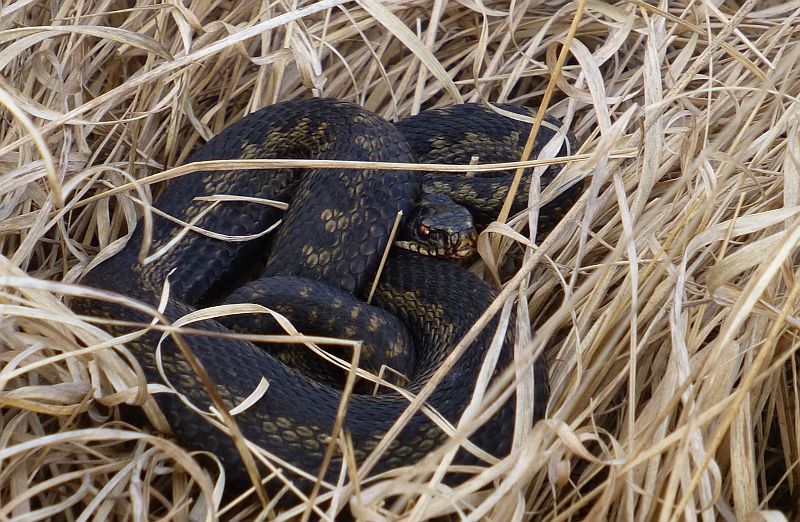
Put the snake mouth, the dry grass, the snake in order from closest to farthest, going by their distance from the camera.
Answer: the dry grass
the snake
the snake mouth

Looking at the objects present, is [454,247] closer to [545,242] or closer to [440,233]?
[440,233]

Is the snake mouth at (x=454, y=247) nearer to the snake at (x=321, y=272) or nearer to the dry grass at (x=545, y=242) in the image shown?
the snake at (x=321, y=272)

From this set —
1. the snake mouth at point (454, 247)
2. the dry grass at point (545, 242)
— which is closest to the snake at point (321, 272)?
the snake mouth at point (454, 247)

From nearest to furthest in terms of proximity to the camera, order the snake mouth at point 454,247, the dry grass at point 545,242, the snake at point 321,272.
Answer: the dry grass at point 545,242
the snake at point 321,272
the snake mouth at point 454,247

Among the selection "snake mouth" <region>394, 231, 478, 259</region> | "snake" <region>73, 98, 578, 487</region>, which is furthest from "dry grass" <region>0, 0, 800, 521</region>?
"snake mouth" <region>394, 231, 478, 259</region>

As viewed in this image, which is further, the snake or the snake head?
the snake head

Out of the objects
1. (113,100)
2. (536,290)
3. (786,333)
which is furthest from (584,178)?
(113,100)

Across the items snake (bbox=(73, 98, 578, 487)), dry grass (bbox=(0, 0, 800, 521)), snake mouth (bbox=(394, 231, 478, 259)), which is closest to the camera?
dry grass (bbox=(0, 0, 800, 521))

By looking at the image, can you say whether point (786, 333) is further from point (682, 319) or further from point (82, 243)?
point (82, 243)

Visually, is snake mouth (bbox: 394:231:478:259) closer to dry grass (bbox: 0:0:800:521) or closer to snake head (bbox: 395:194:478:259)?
snake head (bbox: 395:194:478:259)
